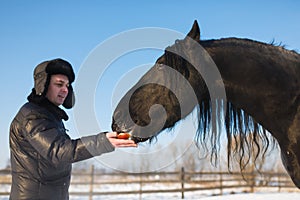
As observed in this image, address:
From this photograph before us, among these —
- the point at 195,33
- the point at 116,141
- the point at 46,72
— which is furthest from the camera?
the point at 195,33

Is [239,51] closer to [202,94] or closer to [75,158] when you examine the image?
[202,94]

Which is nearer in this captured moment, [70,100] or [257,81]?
[70,100]

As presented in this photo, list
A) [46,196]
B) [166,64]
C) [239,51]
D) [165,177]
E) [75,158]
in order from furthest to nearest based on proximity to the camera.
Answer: [165,177] → [239,51] → [166,64] → [46,196] → [75,158]

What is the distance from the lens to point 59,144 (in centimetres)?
203

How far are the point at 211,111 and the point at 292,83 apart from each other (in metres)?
0.68

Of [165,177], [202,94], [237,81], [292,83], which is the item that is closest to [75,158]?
[202,94]

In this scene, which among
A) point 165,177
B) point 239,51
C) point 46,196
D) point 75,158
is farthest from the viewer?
point 165,177

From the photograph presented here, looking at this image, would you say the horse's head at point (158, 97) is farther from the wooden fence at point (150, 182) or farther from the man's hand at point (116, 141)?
the wooden fence at point (150, 182)

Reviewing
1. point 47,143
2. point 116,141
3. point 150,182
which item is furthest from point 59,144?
point 150,182

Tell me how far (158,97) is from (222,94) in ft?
1.85

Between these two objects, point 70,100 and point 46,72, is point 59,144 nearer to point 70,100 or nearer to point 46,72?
point 46,72

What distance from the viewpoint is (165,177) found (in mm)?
14977

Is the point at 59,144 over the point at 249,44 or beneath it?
beneath

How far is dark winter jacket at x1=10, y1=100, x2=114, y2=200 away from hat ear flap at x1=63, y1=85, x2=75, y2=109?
0.70ft
